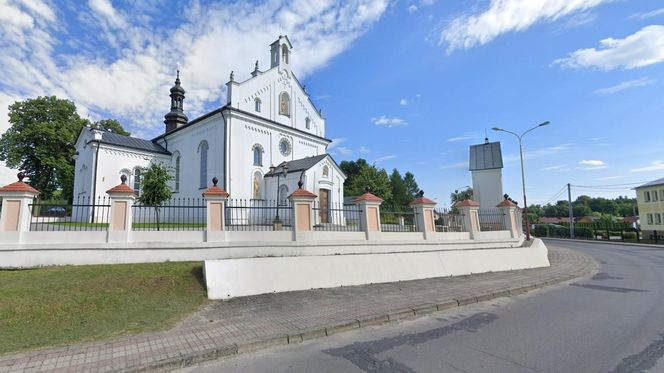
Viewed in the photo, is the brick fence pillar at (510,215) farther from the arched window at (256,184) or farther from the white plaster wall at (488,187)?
the arched window at (256,184)

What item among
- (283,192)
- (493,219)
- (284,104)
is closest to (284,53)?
(284,104)

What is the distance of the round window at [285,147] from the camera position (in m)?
24.2

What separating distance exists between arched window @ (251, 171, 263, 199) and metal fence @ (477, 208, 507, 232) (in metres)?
14.0

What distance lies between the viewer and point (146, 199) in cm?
1327

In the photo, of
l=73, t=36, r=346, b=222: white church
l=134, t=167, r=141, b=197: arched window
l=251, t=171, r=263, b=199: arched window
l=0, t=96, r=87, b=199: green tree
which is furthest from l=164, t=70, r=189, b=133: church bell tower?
l=251, t=171, r=263, b=199: arched window

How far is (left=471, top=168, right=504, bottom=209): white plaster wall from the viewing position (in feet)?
79.4

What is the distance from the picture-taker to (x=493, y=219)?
15.4m

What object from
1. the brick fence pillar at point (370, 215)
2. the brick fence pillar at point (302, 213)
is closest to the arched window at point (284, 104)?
the brick fence pillar at point (370, 215)

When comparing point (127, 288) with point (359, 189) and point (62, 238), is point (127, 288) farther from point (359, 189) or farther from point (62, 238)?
point (359, 189)

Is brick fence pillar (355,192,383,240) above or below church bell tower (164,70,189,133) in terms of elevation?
below

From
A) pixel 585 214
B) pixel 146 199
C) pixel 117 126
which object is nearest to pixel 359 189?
pixel 117 126

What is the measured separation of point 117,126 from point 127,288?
33623mm

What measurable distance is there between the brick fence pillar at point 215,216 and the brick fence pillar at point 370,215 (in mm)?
4435

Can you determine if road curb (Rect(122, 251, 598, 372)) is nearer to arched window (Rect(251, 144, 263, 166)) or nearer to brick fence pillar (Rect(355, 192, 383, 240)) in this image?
brick fence pillar (Rect(355, 192, 383, 240))
